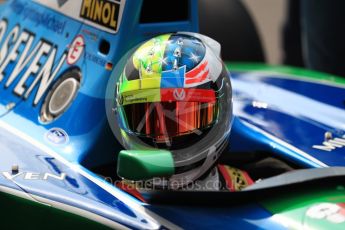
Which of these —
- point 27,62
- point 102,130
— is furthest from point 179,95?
point 27,62

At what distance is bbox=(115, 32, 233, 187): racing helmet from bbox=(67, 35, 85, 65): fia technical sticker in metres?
0.35

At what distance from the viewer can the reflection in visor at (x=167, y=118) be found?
2062mm

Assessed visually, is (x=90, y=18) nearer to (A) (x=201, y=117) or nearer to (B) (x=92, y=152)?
(B) (x=92, y=152)

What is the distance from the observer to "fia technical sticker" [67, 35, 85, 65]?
252cm

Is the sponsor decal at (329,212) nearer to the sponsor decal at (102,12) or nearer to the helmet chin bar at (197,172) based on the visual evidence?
the helmet chin bar at (197,172)

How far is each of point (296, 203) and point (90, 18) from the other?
0.96m

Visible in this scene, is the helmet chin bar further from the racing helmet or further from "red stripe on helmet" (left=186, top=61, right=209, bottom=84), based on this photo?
"red stripe on helmet" (left=186, top=61, right=209, bottom=84)

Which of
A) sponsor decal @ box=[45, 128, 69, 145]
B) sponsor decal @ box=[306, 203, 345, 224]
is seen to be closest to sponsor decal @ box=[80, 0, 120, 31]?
sponsor decal @ box=[45, 128, 69, 145]

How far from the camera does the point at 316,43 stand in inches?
163

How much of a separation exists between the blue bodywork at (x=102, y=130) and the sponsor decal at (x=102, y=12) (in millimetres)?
33

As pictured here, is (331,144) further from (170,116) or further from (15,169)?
(15,169)

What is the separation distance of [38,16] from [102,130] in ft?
2.06

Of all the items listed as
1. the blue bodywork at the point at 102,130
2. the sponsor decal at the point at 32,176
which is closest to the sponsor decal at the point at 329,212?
the blue bodywork at the point at 102,130

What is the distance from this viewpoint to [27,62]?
270cm
